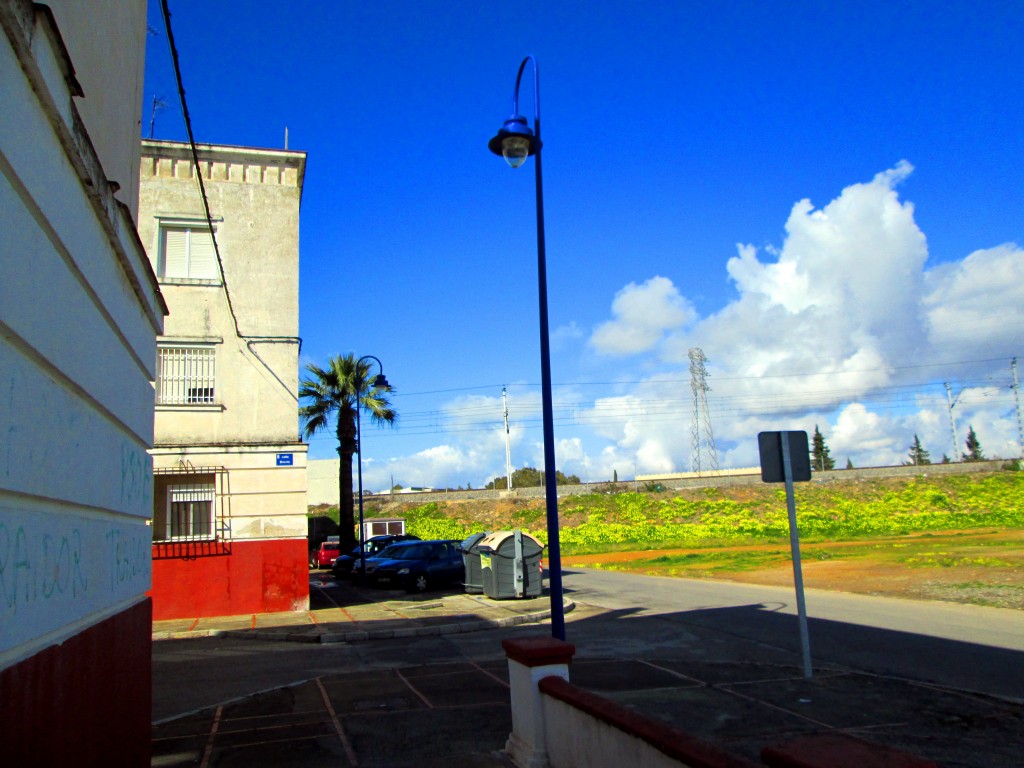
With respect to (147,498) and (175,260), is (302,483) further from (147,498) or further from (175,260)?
(147,498)

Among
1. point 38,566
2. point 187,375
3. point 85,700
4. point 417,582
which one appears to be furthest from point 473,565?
point 38,566

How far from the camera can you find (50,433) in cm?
325

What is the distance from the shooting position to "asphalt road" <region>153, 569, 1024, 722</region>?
401 inches

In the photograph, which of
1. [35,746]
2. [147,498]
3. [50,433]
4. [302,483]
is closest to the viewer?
[35,746]

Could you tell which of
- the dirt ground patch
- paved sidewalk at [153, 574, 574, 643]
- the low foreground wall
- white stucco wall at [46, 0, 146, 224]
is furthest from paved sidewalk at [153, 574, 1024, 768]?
the dirt ground patch

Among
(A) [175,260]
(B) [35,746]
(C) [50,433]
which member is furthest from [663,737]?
(A) [175,260]

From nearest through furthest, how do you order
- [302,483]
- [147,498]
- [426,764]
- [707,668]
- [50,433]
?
→ [50,433] < [147,498] < [426,764] < [707,668] < [302,483]

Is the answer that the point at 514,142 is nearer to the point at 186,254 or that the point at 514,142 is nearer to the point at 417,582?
the point at 186,254

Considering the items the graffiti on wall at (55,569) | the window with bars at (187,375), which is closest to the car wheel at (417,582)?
the window with bars at (187,375)

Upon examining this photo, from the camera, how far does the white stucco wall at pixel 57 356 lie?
2.71 m

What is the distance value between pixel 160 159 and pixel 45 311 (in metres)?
17.7

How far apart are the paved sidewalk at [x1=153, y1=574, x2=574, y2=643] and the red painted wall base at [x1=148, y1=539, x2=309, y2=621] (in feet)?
0.87

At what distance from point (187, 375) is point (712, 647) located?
42.3ft

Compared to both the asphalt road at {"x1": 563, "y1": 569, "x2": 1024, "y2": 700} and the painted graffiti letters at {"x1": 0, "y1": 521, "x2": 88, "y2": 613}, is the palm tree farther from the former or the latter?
the painted graffiti letters at {"x1": 0, "y1": 521, "x2": 88, "y2": 613}
